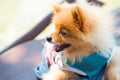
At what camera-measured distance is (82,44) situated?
1030 mm

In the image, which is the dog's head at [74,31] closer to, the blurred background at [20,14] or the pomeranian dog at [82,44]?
the pomeranian dog at [82,44]

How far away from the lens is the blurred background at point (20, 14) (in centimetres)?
228

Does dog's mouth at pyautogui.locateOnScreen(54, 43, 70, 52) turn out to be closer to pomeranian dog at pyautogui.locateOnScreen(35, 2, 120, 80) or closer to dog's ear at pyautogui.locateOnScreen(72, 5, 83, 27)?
pomeranian dog at pyautogui.locateOnScreen(35, 2, 120, 80)

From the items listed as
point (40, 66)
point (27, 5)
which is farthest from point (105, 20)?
point (27, 5)

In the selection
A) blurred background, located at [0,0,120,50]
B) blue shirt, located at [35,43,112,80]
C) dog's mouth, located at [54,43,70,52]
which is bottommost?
blurred background, located at [0,0,120,50]

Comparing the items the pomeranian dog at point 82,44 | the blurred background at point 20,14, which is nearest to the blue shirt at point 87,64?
the pomeranian dog at point 82,44

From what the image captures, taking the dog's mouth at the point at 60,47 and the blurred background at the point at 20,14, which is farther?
the blurred background at the point at 20,14

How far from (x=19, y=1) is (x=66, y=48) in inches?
65.4

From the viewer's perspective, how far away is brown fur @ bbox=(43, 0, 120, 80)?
99 centimetres

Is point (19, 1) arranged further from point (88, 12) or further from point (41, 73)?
point (88, 12)

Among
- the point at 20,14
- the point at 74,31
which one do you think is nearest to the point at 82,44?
the point at 74,31

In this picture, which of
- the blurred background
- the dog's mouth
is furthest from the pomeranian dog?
the blurred background

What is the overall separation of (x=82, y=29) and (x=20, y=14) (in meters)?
1.56

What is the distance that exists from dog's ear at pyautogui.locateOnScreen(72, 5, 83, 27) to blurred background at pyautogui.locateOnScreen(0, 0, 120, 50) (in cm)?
126
